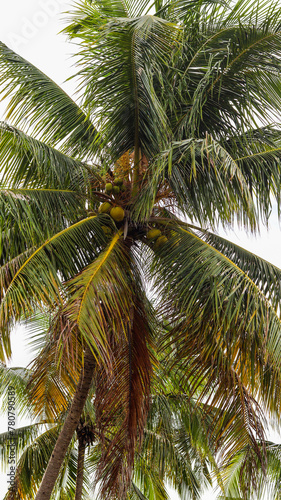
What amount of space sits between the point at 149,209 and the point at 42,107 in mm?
2383

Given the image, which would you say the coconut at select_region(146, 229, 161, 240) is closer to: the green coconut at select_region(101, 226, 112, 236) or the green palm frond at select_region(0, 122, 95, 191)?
the green coconut at select_region(101, 226, 112, 236)

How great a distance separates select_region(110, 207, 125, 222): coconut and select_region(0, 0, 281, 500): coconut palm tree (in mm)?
Answer: 26

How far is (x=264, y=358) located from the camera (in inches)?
184

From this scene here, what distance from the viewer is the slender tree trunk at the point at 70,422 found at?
5.66m

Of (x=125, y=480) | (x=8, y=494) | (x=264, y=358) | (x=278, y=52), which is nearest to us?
(x=264, y=358)

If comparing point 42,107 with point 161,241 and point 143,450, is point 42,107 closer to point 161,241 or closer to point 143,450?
point 161,241

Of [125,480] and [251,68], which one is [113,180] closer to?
[251,68]

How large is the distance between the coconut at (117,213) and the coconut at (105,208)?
9 centimetres

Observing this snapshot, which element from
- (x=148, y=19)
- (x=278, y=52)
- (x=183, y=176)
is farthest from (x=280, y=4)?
(x=183, y=176)

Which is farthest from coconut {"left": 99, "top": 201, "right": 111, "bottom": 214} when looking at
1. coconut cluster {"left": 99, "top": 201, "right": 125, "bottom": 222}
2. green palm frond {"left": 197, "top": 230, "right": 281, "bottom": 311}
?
green palm frond {"left": 197, "top": 230, "right": 281, "bottom": 311}

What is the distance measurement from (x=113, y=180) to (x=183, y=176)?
2.43 ft

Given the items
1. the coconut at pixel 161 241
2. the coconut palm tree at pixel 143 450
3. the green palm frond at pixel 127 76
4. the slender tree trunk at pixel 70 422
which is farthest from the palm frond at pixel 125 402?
the green palm frond at pixel 127 76

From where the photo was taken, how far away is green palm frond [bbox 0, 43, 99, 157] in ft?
20.8

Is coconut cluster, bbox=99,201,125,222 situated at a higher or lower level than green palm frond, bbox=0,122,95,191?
lower
